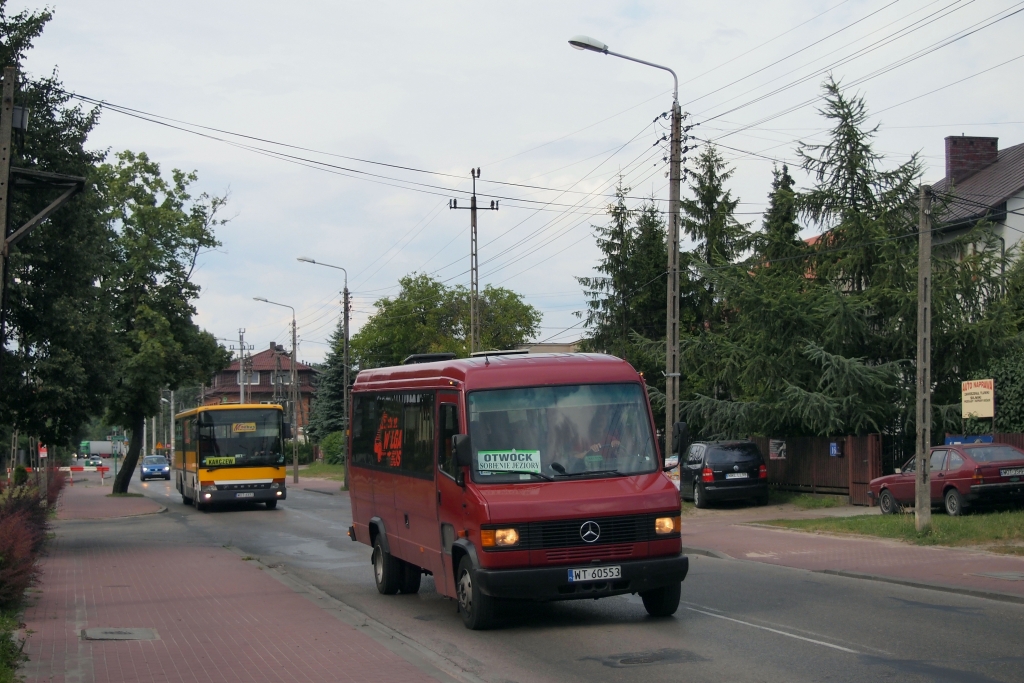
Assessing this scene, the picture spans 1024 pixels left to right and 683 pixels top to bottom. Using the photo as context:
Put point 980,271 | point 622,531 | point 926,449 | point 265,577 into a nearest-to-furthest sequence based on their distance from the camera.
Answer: point 622,531 < point 265,577 < point 926,449 < point 980,271

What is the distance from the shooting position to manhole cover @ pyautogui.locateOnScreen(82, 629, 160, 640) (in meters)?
10.4

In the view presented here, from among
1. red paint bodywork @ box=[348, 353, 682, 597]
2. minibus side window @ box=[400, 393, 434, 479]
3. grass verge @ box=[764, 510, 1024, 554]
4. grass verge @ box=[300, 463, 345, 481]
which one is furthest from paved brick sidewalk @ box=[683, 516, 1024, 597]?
grass verge @ box=[300, 463, 345, 481]

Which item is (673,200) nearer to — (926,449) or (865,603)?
(926,449)

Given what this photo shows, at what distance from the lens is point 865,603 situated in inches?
466

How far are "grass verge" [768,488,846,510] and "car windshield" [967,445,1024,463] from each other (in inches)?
241

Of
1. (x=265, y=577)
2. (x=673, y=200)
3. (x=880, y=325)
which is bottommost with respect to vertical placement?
(x=265, y=577)

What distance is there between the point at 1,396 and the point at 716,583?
41.8 feet

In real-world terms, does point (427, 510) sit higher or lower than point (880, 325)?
lower

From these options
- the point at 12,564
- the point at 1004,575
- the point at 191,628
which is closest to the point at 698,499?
the point at 1004,575

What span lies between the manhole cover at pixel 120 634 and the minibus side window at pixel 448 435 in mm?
3251

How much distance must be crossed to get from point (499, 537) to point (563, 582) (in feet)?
2.37

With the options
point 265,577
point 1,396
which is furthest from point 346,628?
point 1,396

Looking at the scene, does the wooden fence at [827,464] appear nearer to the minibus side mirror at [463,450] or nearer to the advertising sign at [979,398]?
the advertising sign at [979,398]

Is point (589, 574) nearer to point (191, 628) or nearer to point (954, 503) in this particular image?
point (191, 628)
